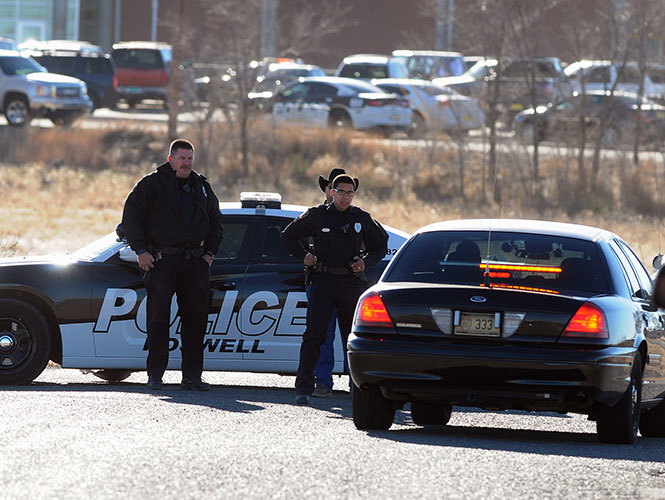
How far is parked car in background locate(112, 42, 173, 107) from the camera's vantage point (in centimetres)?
4784

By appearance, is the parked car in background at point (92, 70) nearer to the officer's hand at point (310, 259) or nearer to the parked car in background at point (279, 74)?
the parked car in background at point (279, 74)

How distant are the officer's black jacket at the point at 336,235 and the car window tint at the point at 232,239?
70 centimetres

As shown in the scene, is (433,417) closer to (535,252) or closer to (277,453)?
(535,252)

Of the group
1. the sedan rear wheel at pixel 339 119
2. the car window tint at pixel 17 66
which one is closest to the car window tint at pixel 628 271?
the sedan rear wheel at pixel 339 119

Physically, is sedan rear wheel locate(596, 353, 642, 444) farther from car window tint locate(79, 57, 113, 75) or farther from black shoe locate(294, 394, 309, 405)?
car window tint locate(79, 57, 113, 75)

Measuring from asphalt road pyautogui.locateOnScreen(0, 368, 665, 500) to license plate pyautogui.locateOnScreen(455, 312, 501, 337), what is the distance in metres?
0.64

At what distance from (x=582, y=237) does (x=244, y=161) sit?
2325cm

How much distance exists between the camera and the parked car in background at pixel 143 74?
47.8 m

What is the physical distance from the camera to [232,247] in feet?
37.8

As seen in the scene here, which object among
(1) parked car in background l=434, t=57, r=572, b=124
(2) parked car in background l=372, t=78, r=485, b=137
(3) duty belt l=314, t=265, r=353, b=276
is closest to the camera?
(3) duty belt l=314, t=265, r=353, b=276

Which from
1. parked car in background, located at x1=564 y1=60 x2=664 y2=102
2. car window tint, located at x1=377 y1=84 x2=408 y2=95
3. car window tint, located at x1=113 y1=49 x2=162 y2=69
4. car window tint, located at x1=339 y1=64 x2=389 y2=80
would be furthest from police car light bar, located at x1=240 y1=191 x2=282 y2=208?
car window tint, located at x1=113 y1=49 x2=162 y2=69

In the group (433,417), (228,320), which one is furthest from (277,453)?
(228,320)

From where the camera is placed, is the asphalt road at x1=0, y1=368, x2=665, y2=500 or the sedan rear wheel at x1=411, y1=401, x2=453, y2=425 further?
the sedan rear wheel at x1=411, y1=401, x2=453, y2=425

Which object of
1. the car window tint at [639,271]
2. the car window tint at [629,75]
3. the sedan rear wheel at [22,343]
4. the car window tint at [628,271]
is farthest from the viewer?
the car window tint at [629,75]
